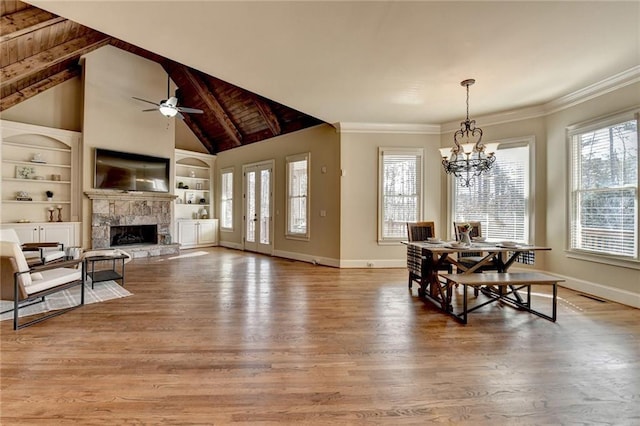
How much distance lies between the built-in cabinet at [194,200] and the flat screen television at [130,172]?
0.87 meters

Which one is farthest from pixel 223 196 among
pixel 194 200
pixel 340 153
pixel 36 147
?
pixel 340 153

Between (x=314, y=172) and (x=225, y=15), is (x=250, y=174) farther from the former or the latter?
(x=225, y=15)

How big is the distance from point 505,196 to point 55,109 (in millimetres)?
9496

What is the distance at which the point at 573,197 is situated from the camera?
4406 millimetres

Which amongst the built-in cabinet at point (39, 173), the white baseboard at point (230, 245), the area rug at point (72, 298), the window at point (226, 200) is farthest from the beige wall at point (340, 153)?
the area rug at point (72, 298)

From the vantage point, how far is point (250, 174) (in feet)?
26.5

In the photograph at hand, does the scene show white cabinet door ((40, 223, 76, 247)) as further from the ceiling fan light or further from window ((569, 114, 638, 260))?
window ((569, 114, 638, 260))

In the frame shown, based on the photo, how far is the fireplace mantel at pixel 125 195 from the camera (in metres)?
6.47

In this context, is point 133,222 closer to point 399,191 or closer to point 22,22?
point 22,22

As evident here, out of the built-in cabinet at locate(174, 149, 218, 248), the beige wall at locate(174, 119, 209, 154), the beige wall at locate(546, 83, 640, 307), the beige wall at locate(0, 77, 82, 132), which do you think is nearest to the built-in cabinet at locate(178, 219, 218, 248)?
the built-in cabinet at locate(174, 149, 218, 248)

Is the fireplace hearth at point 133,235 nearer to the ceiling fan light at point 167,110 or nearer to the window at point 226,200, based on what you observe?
the window at point 226,200

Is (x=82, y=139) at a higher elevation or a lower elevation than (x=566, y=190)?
higher

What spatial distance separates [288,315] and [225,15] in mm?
3011

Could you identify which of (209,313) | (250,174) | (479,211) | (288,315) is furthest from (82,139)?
(479,211)
